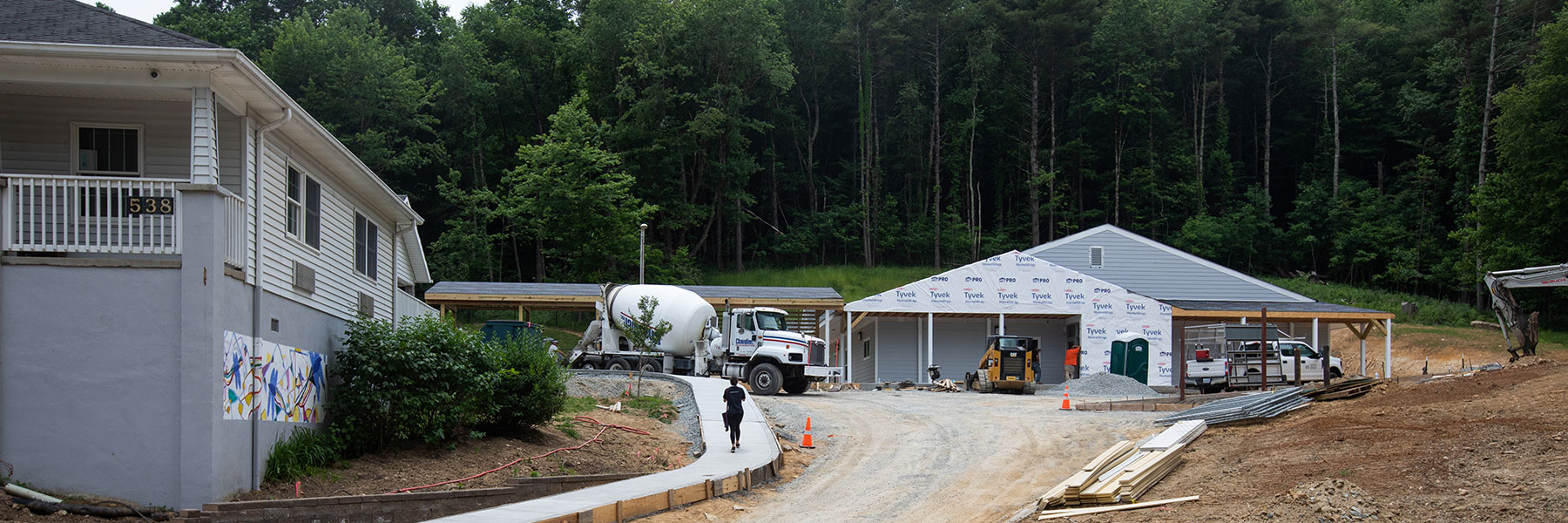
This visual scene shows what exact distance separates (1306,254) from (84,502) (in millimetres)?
62823

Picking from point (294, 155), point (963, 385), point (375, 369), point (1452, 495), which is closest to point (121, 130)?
point (294, 155)

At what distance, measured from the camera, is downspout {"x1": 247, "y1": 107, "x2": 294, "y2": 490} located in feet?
44.2

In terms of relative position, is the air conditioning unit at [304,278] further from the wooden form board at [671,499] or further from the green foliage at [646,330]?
the green foliage at [646,330]

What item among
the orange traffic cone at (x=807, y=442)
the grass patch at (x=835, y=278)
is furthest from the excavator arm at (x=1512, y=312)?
the grass patch at (x=835, y=278)

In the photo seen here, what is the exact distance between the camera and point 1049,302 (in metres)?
38.0

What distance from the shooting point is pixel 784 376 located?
29.6 m

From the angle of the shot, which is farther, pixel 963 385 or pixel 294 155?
pixel 963 385

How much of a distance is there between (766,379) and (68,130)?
18.0 meters

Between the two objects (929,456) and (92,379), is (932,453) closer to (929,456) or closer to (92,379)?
(929,456)

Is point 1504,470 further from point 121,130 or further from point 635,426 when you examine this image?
point 121,130

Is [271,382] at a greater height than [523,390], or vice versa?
[271,382]

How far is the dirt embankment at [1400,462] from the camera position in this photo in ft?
39.0

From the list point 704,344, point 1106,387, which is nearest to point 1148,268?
point 1106,387

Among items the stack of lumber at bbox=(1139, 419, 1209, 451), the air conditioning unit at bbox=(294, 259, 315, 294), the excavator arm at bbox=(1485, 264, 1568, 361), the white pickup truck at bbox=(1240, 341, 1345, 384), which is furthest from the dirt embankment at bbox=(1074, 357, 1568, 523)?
the air conditioning unit at bbox=(294, 259, 315, 294)
